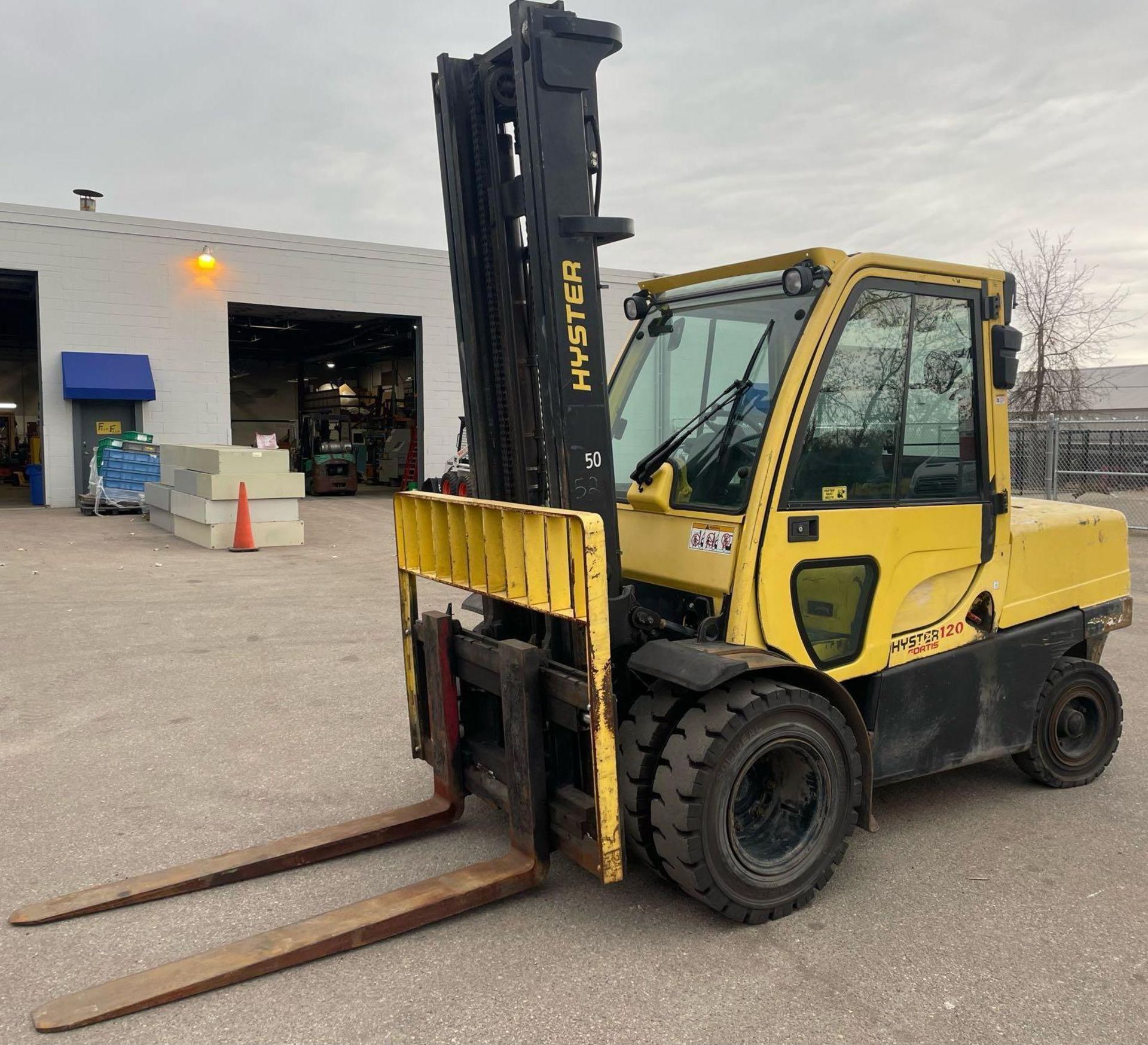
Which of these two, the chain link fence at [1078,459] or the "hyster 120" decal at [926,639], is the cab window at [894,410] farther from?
the chain link fence at [1078,459]

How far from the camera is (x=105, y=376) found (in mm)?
21109

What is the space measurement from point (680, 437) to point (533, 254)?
3.28 ft

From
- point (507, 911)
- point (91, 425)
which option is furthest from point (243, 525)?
point (507, 911)

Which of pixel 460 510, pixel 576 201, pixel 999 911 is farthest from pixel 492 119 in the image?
pixel 999 911

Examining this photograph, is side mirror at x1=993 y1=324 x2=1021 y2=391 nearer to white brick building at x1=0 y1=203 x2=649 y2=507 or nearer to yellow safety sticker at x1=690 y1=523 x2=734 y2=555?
yellow safety sticker at x1=690 y1=523 x2=734 y2=555

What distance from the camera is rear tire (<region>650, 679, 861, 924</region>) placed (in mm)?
3367

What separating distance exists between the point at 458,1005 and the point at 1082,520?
13.1 ft

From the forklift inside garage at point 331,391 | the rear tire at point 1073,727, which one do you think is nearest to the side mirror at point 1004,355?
the rear tire at point 1073,727

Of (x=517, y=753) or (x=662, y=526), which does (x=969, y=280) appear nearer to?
(x=662, y=526)

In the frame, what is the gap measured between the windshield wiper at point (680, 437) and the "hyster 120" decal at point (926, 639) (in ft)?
4.09

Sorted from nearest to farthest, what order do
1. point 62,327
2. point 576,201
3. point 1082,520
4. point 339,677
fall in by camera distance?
point 576,201, point 1082,520, point 339,677, point 62,327

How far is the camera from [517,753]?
3674 millimetres

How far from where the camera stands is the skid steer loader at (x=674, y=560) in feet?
11.2

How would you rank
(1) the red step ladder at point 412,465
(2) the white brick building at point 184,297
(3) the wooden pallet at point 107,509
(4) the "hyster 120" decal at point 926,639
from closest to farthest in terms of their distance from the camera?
(4) the "hyster 120" decal at point 926,639 < (3) the wooden pallet at point 107,509 < (2) the white brick building at point 184,297 < (1) the red step ladder at point 412,465
